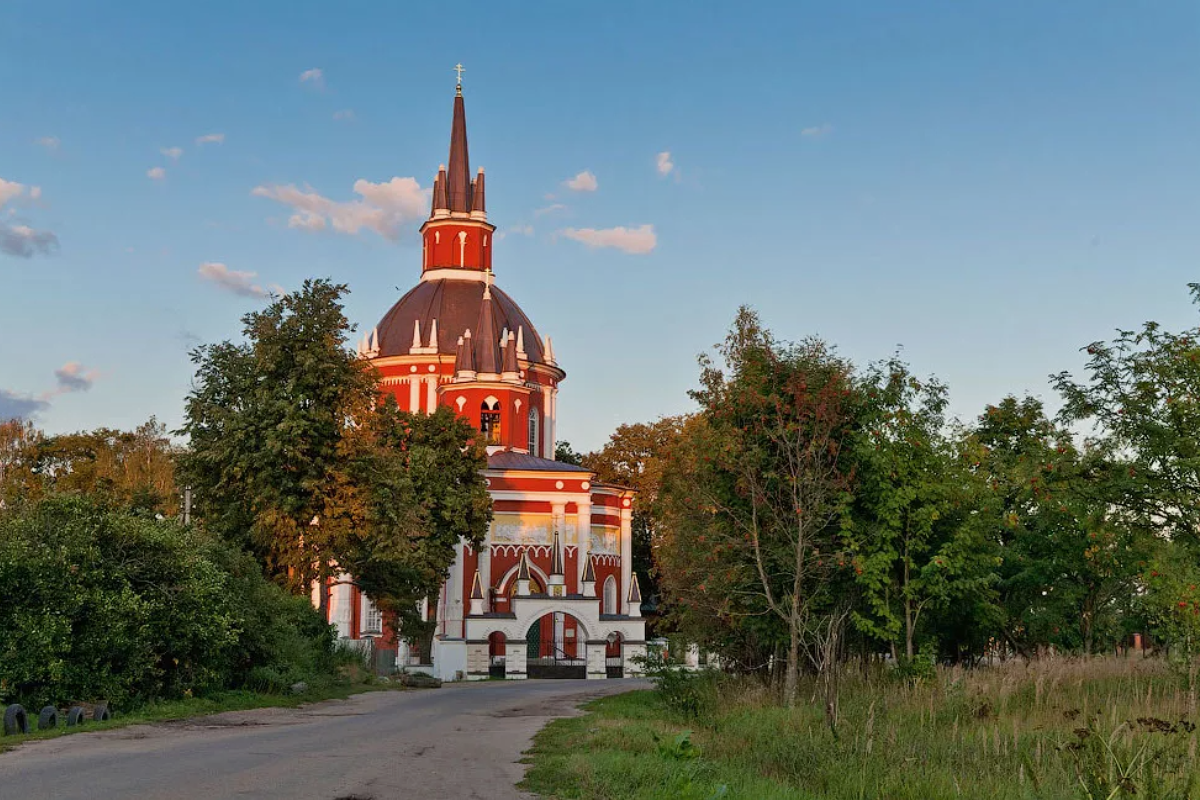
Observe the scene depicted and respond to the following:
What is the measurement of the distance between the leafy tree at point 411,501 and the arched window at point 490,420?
58.2ft

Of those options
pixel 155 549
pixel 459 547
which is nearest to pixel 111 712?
pixel 155 549

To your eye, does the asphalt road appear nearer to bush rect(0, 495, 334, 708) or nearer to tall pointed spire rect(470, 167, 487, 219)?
bush rect(0, 495, 334, 708)

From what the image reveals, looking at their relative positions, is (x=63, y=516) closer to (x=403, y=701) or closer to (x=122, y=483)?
(x=403, y=701)

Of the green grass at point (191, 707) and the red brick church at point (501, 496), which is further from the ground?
the red brick church at point (501, 496)

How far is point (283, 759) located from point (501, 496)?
1637 inches

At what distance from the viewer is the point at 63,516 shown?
2028 cm

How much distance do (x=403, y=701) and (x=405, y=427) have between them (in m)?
13.8

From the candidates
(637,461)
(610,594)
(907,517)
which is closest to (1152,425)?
(907,517)

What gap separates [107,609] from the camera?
19.4 metres

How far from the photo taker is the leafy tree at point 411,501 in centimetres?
3192

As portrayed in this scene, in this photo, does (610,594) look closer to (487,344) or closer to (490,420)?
(490,420)

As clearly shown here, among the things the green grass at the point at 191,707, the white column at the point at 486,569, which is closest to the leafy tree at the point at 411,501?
the green grass at the point at 191,707

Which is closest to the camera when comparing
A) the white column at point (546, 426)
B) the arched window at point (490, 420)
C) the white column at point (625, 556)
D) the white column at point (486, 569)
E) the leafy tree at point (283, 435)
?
the leafy tree at point (283, 435)

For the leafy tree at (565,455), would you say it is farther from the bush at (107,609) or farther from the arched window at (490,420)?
the bush at (107,609)
